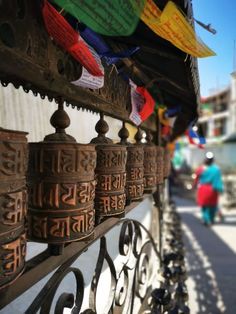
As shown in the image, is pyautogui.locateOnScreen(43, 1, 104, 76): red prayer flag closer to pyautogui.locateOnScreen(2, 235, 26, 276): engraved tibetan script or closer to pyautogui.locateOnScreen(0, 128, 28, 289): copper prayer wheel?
pyautogui.locateOnScreen(0, 128, 28, 289): copper prayer wheel

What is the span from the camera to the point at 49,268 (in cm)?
88

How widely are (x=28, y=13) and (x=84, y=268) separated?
4.69ft

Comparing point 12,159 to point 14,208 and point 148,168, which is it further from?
point 148,168

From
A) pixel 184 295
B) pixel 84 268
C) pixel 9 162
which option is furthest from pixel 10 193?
pixel 184 295

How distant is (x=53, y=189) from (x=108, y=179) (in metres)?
0.33

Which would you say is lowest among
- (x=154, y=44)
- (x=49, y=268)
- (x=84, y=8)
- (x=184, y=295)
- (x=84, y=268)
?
(x=184, y=295)

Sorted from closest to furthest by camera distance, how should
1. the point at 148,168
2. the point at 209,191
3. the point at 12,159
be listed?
the point at 12,159 < the point at 148,168 < the point at 209,191

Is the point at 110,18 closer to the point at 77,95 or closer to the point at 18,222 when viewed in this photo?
the point at 77,95

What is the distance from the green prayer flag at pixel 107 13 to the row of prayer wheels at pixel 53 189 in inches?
10.6

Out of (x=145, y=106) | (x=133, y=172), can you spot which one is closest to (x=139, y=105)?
(x=145, y=106)

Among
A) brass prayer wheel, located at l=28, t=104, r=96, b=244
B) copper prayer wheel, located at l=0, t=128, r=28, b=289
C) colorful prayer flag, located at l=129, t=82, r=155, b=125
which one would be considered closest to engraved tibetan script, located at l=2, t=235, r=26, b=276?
copper prayer wheel, located at l=0, t=128, r=28, b=289

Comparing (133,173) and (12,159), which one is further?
(133,173)

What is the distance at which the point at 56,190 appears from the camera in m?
0.80

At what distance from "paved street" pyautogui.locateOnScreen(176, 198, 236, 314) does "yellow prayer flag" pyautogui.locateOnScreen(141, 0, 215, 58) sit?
9.64 ft
